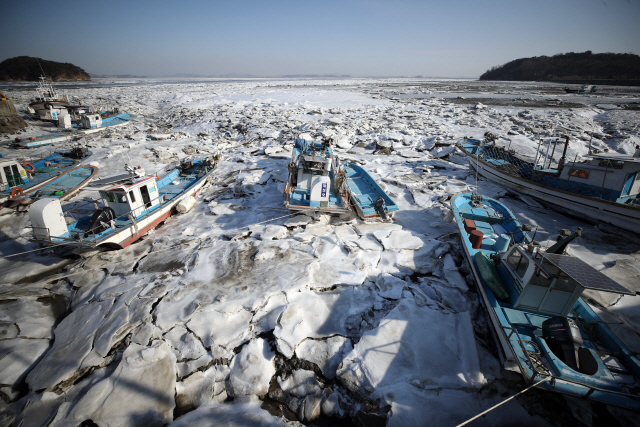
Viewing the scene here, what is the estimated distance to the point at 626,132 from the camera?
58.0ft

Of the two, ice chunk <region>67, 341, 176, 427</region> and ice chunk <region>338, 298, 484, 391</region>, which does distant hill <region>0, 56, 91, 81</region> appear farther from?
ice chunk <region>338, 298, 484, 391</region>

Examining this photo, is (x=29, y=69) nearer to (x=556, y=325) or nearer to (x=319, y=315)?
(x=319, y=315)

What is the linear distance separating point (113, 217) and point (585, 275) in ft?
35.4

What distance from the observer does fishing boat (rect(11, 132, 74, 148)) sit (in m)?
15.5

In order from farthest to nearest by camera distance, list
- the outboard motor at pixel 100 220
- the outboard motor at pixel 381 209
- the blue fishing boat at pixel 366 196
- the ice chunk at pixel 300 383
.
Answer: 1. the blue fishing boat at pixel 366 196
2. the outboard motor at pixel 381 209
3. the outboard motor at pixel 100 220
4. the ice chunk at pixel 300 383

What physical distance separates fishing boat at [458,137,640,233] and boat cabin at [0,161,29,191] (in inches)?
775

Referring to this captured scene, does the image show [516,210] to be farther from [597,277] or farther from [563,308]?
[597,277]

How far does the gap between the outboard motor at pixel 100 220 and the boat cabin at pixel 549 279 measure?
9.91 metres

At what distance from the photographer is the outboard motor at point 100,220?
23.5 feet

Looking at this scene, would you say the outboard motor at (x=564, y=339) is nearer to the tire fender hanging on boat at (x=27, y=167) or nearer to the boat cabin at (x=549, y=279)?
the boat cabin at (x=549, y=279)

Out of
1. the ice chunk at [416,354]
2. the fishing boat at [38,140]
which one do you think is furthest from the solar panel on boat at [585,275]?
the fishing boat at [38,140]

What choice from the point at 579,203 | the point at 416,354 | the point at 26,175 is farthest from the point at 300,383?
the point at 26,175

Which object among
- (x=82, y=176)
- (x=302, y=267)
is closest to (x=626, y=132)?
(x=302, y=267)

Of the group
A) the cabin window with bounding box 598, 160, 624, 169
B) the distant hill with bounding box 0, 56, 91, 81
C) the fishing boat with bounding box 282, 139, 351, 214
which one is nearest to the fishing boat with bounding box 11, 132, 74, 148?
the fishing boat with bounding box 282, 139, 351, 214
